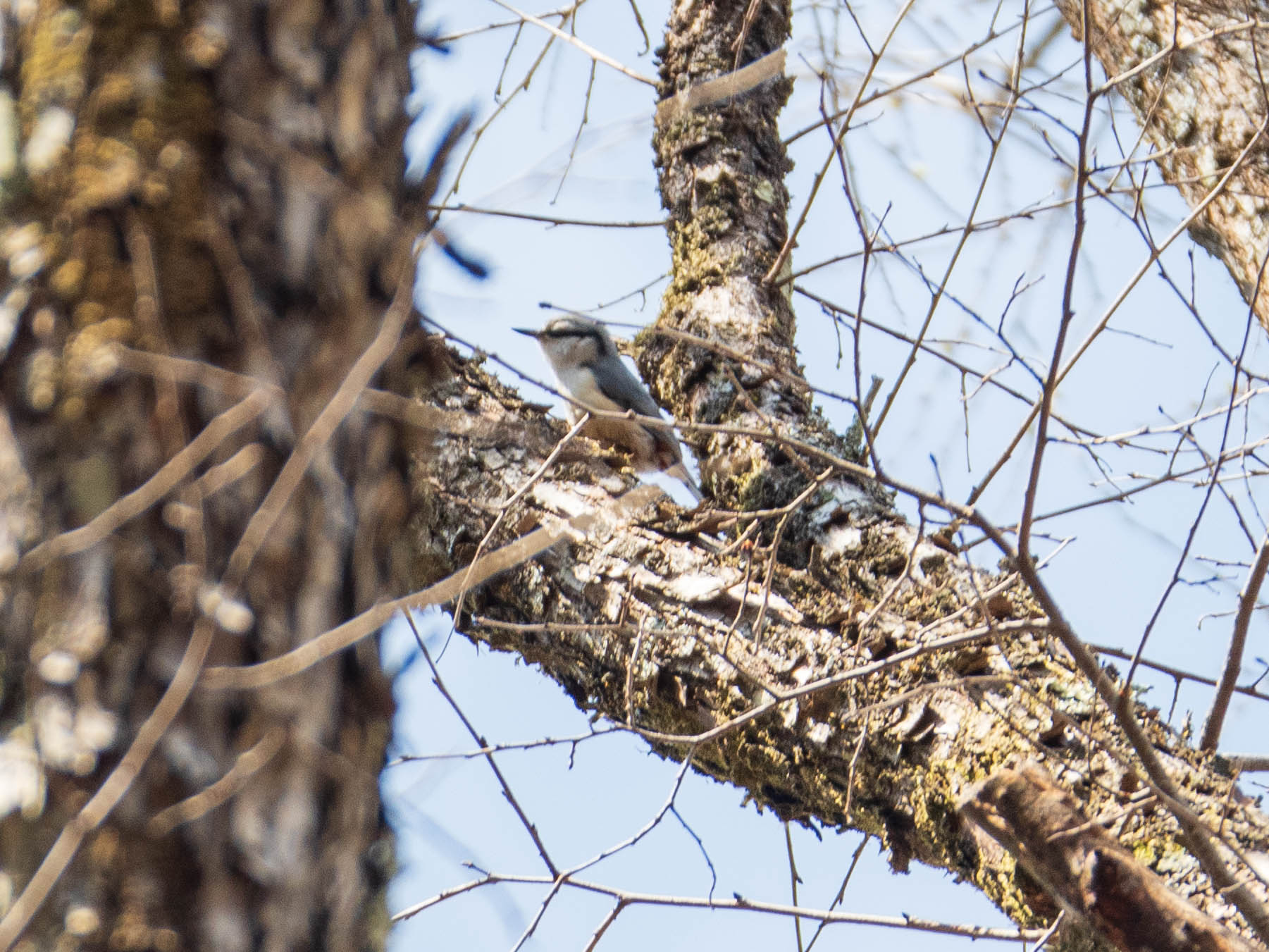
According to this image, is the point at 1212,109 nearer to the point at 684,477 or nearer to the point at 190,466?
the point at 684,477

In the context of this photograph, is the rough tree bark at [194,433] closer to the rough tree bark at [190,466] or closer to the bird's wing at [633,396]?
the rough tree bark at [190,466]

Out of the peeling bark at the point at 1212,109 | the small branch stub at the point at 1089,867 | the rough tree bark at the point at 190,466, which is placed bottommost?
the small branch stub at the point at 1089,867

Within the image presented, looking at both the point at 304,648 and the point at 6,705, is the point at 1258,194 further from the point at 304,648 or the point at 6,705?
the point at 6,705

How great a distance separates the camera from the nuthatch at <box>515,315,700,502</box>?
409 cm

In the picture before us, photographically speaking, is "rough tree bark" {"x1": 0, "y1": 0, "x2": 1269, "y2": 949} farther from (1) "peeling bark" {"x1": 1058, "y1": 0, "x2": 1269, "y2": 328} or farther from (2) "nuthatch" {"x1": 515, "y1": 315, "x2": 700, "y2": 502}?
(2) "nuthatch" {"x1": 515, "y1": 315, "x2": 700, "y2": 502}

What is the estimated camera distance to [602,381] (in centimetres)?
450

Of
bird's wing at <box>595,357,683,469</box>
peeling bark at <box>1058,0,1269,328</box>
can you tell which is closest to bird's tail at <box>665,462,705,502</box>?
bird's wing at <box>595,357,683,469</box>

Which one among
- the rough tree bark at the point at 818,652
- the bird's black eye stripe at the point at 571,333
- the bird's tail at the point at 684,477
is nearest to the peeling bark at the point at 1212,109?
the rough tree bark at the point at 818,652

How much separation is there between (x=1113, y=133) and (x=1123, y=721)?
1461 millimetres

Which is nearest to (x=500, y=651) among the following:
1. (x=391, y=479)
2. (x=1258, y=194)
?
(x=391, y=479)

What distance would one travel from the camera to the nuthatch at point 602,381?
4086 millimetres

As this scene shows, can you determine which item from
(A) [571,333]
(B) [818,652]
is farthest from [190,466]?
(A) [571,333]

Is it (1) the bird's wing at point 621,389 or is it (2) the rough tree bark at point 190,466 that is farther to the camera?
(1) the bird's wing at point 621,389

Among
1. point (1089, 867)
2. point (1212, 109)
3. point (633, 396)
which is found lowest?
point (1089, 867)
